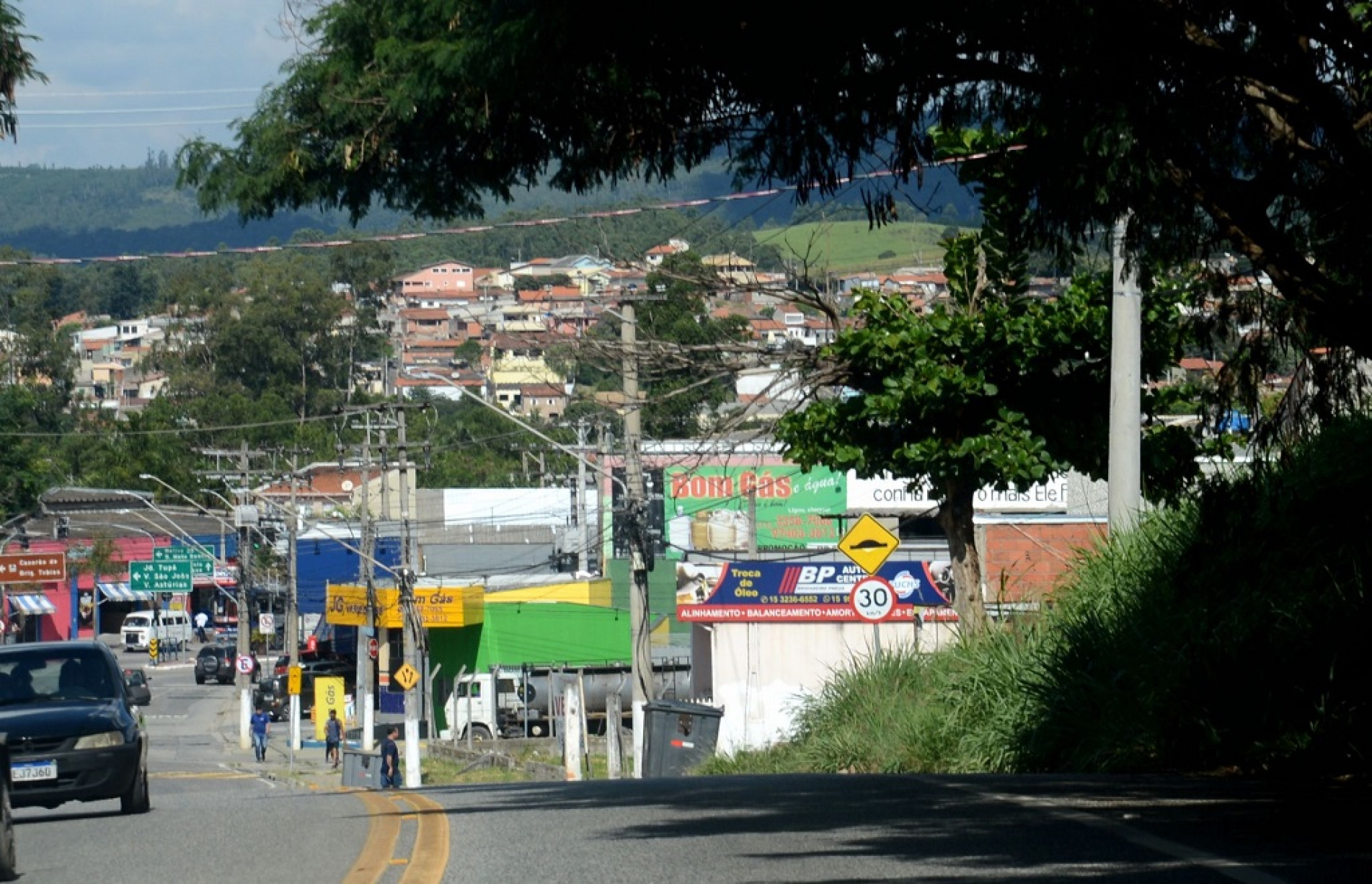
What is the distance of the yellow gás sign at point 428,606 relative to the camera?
176 feet

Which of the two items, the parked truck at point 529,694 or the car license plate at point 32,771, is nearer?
the car license plate at point 32,771

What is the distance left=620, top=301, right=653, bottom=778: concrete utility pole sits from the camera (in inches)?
1200

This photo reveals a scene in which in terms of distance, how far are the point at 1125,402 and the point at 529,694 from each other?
36.5 metres

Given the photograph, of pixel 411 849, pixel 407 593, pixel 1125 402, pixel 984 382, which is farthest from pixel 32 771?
pixel 407 593

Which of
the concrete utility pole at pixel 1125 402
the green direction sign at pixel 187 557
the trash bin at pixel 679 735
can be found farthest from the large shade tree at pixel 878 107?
the green direction sign at pixel 187 557

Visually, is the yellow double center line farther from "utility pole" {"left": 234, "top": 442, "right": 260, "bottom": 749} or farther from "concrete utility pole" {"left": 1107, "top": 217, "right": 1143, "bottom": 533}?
"utility pole" {"left": 234, "top": 442, "right": 260, "bottom": 749}

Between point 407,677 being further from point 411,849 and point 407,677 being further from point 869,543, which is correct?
point 411,849

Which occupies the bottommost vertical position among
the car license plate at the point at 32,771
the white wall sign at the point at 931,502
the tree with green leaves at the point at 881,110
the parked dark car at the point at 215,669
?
the parked dark car at the point at 215,669

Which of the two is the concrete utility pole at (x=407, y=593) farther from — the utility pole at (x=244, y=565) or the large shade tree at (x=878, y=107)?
the large shade tree at (x=878, y=107)

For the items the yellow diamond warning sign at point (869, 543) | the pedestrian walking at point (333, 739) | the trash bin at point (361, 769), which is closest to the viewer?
the yellow diamond warning sign at point (869, 543)

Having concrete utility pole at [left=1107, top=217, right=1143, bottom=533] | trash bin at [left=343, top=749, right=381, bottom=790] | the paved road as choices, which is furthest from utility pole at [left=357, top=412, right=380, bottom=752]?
the paved road

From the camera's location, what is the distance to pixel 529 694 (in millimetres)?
51875

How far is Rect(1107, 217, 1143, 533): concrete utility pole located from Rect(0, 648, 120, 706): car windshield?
8.99 metres

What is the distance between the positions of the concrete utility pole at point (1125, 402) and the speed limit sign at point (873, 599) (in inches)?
256
